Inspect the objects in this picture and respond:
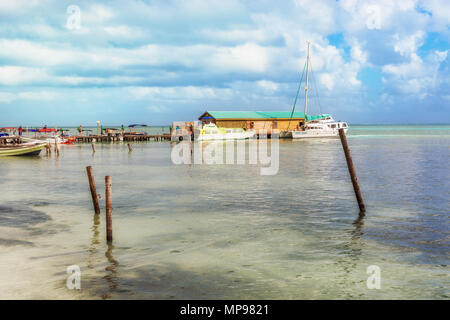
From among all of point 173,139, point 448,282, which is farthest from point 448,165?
point 173,139

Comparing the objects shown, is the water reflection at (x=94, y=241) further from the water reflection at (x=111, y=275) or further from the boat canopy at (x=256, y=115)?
the boat canopy at (x=256, y=115)

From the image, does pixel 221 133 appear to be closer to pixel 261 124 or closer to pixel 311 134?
pixel 261 124

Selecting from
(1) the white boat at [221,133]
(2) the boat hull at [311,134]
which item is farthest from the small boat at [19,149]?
(2) the boat hull at [311,134]

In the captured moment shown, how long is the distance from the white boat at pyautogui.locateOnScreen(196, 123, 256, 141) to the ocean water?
5160 centimetres

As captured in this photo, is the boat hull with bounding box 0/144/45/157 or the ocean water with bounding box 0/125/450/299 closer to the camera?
the ocean water with bounding box 0/125/450/299

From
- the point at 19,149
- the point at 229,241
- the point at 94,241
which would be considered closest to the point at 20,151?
the point at 19,149

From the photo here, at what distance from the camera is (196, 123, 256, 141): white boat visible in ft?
247

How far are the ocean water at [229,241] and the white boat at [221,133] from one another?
51601 mm

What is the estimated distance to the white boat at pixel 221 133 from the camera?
75.2 meters

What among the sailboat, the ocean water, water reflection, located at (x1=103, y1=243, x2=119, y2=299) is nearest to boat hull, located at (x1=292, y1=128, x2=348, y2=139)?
the sailboat

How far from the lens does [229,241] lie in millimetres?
12141

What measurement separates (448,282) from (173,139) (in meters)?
80.3

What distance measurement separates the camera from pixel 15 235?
1286cm

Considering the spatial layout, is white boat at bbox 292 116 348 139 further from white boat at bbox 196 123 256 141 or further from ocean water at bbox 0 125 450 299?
ocean water at bbox 0 125 450 299
